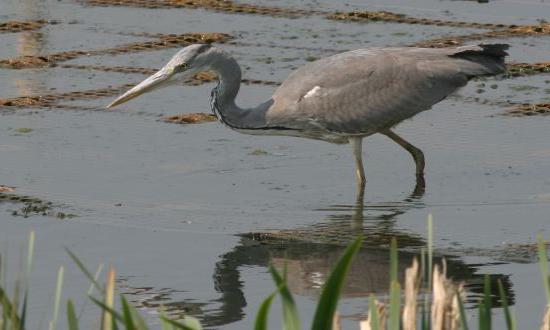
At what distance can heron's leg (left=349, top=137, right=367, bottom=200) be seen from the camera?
28.7ft

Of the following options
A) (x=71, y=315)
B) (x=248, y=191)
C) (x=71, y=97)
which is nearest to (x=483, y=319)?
(x=71, y=315)

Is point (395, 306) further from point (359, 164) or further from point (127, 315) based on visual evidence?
point (359, 164)

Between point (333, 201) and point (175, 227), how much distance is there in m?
1.15

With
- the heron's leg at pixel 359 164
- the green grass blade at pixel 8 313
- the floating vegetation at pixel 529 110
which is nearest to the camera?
the green grass blade at pixel 8 313

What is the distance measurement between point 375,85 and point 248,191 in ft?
3.83

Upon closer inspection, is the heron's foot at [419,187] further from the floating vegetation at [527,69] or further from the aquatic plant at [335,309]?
the aquatic plant at [335,309]

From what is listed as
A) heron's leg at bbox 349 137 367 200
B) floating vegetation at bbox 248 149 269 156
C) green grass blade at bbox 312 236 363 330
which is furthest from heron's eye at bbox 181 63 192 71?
green grass blade at bbox 312 236 363 330

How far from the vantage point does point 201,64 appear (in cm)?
910

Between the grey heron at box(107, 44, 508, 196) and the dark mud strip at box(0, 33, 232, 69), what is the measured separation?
298cm

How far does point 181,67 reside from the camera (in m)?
9.05

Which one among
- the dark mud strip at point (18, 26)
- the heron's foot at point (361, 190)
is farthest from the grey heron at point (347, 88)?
the dark mud strip at point (18, 26)

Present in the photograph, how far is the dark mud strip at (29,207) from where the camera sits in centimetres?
796

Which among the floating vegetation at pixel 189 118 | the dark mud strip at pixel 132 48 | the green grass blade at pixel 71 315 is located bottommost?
the floating vegetation at pixel 189 118

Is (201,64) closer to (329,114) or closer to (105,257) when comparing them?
(329,114)
